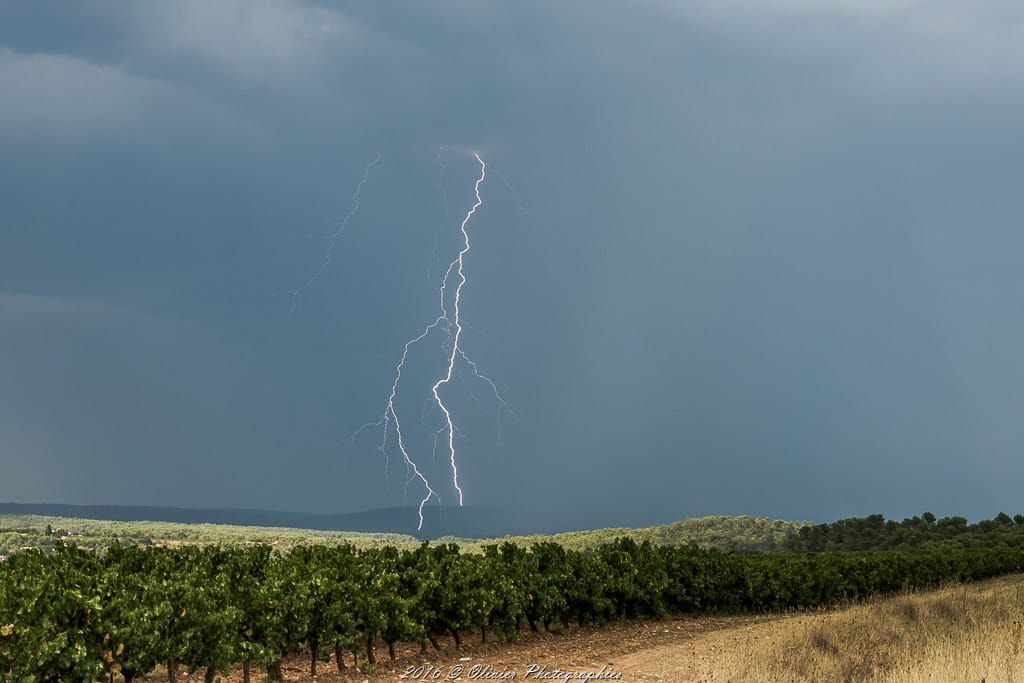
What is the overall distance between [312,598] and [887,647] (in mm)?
8778

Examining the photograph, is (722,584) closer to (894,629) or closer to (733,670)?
(894,629)

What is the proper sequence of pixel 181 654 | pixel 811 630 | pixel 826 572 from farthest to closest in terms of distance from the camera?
pixel 826 572, pixel 811 630, pixel 181 654

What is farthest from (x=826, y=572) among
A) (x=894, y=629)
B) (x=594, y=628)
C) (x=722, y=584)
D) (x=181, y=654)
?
(x=181, y=654)

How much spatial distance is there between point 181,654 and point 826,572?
15.6 metres

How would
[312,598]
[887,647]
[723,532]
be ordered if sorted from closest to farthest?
[312,598] < [887,647] < [723,532]

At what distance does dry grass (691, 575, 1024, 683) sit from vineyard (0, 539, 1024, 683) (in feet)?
6.70

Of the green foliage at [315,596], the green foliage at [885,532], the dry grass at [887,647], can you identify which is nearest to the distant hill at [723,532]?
the green foliage at [885,532]

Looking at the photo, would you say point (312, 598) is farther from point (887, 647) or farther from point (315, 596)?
point (887, 647)

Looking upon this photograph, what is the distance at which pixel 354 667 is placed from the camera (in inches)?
427

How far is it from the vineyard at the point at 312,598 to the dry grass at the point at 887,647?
6.70 ft

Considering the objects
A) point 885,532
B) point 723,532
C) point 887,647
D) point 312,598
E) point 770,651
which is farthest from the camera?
point 723,532

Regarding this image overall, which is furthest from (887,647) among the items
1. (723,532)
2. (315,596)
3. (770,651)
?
(723,532)

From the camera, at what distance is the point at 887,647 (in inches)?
493

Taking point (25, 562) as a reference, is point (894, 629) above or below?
below
